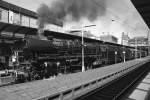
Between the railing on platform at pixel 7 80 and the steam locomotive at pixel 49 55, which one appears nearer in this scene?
the railing on platform at pixel 7 80

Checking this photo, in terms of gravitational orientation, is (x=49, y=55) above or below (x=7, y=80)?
above

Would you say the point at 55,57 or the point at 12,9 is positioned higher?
the point at 12,9

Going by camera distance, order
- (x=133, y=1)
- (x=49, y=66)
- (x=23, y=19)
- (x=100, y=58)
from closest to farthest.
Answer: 1. (x=133, y=1)
2. (x=49, y=66)
3. (x=100, y=58)
4. (x=23, y=19)

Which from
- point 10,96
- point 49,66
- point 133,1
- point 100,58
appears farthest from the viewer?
point 100,58

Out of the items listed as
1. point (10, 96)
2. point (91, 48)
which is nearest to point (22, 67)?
point (10, 96)

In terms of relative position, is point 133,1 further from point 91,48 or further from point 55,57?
point 91,48

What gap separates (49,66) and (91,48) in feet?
45.5

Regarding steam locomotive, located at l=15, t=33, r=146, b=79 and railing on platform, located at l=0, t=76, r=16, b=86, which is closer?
Result: railing on platform, located at l=0, t=76, r=16, b=86

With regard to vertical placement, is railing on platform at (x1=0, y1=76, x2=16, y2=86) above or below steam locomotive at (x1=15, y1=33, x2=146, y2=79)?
below

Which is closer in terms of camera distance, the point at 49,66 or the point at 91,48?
the point at 49,66

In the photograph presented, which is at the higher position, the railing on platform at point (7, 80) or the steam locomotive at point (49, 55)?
the steam locomotive at point (49, 55)

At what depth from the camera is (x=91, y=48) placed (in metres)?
31.9

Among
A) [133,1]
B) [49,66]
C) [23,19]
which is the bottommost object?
[49,66]

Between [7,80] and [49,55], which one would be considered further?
[49,55]
